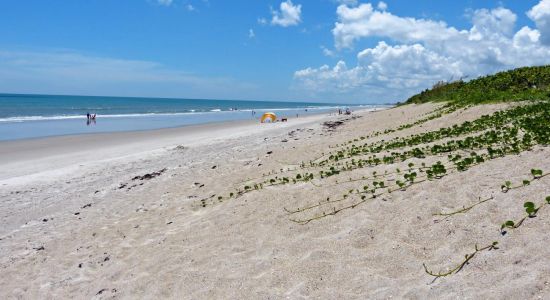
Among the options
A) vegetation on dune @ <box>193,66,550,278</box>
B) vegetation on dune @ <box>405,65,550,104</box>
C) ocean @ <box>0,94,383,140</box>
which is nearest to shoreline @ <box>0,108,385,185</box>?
ocean @ <box>0,94,383,140</box>

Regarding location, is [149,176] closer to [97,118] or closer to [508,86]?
[508,86]

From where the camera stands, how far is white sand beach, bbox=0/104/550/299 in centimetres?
452

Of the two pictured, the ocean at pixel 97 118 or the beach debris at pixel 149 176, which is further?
the ocean at pixel 97 118

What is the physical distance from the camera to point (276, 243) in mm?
6168

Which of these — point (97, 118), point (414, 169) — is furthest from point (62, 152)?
point (97, 118)

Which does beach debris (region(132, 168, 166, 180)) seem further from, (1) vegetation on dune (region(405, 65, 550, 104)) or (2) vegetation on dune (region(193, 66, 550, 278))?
(1) vegetation on dune (region(405, 65, 550, 104))

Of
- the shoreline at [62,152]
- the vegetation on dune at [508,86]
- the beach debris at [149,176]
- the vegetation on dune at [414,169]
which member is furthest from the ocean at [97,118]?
the vegetation on dune at [508,86]

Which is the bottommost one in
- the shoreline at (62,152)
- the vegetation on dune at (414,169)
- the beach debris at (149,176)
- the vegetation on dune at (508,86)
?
the shoreline at (62,152)

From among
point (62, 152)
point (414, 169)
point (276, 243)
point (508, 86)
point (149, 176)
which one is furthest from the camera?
point (508, 86)

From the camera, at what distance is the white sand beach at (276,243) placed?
4520 millimetres

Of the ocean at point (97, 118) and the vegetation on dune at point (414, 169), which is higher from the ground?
the vegetation on dune at point (414, 169)

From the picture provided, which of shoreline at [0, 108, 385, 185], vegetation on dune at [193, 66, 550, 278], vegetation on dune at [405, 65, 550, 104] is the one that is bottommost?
shoreline at [0, 108, 385, 185]

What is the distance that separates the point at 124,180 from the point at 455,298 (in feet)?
35.6

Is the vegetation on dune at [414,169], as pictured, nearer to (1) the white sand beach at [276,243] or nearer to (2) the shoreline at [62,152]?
(1) the white sand beach at [276,243]
